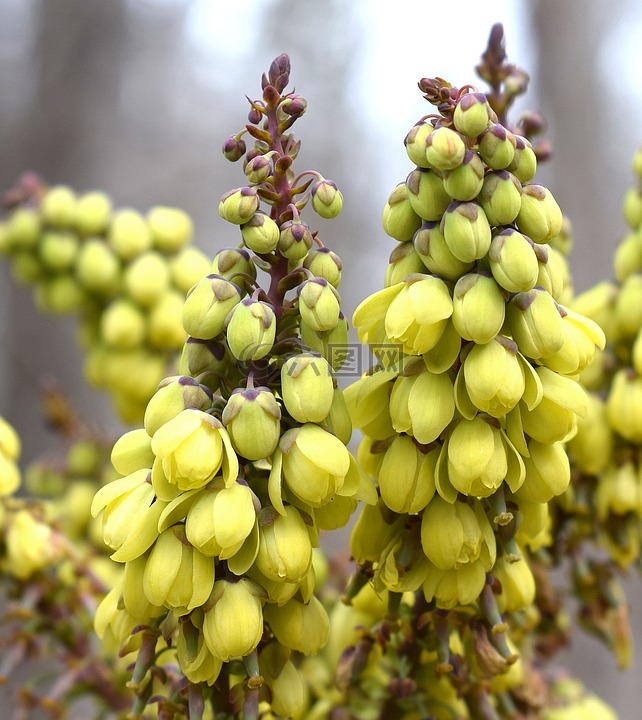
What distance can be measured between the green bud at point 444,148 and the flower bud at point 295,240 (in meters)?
0.07

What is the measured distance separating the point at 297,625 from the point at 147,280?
0.41 meters

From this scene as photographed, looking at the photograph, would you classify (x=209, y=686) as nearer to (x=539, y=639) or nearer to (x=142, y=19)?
(x=539, y=639)

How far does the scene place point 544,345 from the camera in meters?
0.41

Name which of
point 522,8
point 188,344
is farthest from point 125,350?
point 522,8

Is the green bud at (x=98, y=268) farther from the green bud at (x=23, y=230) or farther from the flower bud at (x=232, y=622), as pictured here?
the flower bud at (x=232, y=622)

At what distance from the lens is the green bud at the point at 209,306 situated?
0.41 metres

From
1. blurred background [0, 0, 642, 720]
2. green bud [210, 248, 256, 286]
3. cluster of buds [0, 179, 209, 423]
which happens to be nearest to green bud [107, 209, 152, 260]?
cluster of buds [0, 179, 209, 423]

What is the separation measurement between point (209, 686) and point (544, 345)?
0.78 feet

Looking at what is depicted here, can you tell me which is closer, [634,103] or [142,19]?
[634,103]

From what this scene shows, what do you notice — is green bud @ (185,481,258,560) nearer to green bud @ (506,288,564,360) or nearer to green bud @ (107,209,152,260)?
green bud @ (506,288,564,360)

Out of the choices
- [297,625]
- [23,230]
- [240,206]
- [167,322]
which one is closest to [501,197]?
[240,206]

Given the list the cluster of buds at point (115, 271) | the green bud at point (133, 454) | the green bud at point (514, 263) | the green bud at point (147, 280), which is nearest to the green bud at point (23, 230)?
the cluster of buds at point (115, 271)

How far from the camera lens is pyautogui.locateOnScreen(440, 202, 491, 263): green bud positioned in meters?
0.39

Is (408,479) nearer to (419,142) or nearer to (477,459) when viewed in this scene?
(477,459)
